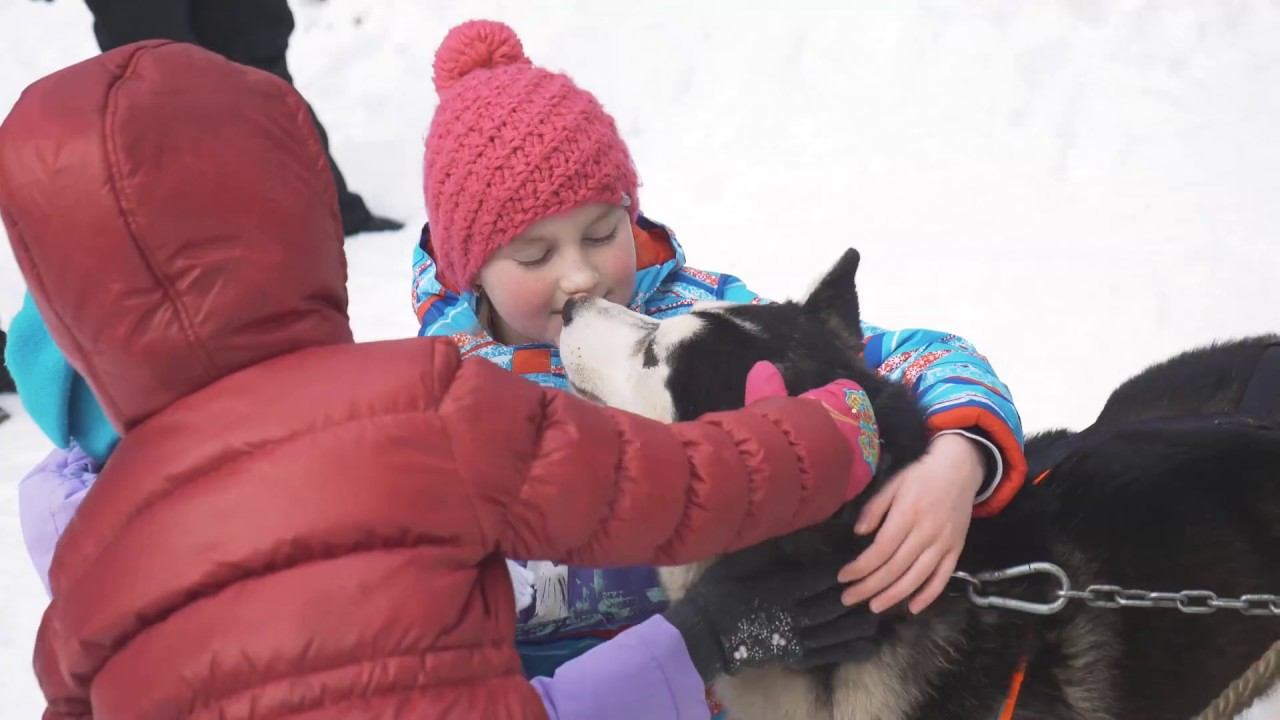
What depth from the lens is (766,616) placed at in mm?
1018

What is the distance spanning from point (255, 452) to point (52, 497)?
0.55 metres

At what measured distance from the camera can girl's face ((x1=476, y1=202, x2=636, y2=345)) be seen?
54.2 inches

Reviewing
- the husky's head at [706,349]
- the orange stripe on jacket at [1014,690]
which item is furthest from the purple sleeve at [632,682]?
the orange stripe on jacket at [1014,690]

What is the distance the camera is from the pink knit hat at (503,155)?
1.33 meters

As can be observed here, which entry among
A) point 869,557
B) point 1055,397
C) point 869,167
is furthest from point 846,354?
point 869,167

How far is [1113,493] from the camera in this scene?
1.25m

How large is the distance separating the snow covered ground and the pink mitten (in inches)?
67.2

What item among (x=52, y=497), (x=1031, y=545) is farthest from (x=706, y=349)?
(x=52, y=497)

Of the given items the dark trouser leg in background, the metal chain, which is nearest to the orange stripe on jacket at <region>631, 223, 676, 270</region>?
the metal chain

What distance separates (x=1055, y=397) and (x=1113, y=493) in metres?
1.43

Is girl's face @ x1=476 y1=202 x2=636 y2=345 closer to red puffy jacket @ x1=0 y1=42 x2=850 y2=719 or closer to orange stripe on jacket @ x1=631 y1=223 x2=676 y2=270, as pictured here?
orange stripe on jacket @ x1=631 y1=223 x2=676 y2=270

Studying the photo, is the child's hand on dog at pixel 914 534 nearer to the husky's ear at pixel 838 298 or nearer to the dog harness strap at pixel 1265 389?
the husky's ear at pixel 838 298

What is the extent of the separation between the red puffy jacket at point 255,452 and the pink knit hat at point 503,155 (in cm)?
58

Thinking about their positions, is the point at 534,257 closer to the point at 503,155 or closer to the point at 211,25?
the point at 503,155
